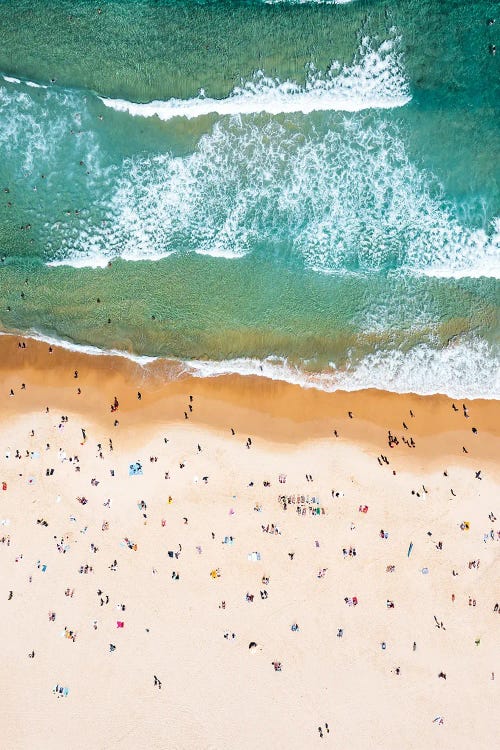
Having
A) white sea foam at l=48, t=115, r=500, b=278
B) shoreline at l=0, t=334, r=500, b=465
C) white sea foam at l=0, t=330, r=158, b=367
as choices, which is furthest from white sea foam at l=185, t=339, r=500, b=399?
white sea foam at l=0, t=330, r=158, b=367

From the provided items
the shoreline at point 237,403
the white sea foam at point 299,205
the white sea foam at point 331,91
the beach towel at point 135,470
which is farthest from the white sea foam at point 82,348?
the white sea foam at point 331,91

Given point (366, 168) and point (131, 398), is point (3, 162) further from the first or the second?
point (366, 168)

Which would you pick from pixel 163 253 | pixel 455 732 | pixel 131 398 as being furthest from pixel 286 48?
pixel 455 732

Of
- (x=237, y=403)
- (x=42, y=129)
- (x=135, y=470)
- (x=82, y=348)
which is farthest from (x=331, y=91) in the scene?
(x=135, y=470)

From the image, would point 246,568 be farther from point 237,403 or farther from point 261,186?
point 261,186

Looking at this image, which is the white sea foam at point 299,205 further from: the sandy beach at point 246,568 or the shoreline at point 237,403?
the sandy beach at point 246,568

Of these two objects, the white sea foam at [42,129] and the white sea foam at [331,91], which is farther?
the white sea foam at [42,129]

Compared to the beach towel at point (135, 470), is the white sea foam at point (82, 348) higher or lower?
higher
